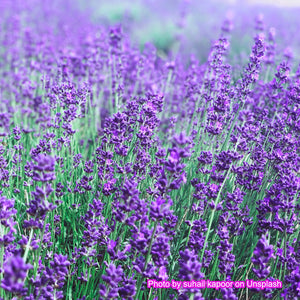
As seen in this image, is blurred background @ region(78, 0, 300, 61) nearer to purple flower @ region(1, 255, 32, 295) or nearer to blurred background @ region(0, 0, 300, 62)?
blurred background @ region(0, 0, 300, 62)

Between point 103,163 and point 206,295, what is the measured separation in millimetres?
1258

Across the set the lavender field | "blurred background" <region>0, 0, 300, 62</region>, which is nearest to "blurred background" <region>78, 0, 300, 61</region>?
"blurred background" <region>0, 0, 300, 62</region>

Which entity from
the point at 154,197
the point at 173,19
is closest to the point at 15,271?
the point at 154,197

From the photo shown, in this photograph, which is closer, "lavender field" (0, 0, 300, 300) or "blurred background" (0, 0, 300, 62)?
"lavender field" (0, 0, 300, 300)

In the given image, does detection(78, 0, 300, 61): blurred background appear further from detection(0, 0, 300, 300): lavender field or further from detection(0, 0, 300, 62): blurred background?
detection(0, 0, 300, 300): lavender field

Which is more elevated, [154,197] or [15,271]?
[15,271]

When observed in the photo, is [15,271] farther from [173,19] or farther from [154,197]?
[173,19]

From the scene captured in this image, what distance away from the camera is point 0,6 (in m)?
11.2

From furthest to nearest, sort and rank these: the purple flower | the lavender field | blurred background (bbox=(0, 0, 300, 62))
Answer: blurred background (bbox=(0, 0, 300, 62))
the lavender field
the purple flower

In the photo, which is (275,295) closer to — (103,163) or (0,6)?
(103,163)

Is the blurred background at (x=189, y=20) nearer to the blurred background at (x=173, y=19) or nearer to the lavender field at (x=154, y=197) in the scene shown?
the blurred background at (x=173, y=19)

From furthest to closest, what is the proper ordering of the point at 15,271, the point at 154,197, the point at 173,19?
the point at 173,19, the point at 154,197, the point at 15,271

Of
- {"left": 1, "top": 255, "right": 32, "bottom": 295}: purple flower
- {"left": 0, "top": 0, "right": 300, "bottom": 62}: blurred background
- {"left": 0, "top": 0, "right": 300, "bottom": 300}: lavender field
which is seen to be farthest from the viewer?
{"left": 0, "top": 0, "right": 300, "bottom": 62}: blurred background

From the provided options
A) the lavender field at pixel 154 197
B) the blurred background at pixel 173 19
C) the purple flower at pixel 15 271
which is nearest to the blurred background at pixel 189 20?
the blurred background at pixel 173 19
